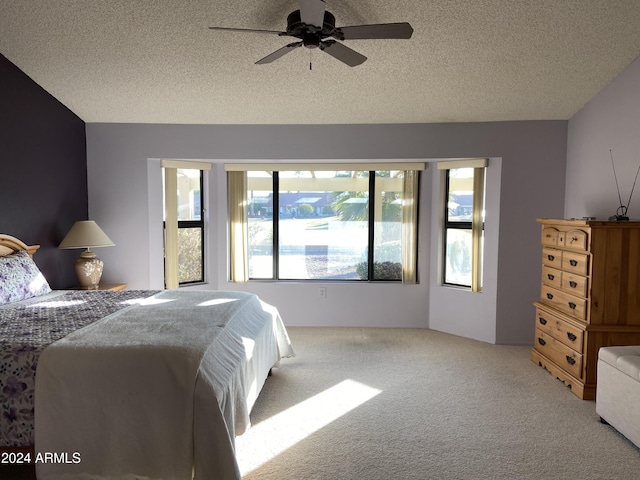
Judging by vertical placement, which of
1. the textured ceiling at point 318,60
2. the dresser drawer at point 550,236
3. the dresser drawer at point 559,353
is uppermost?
the textured ceiling at point 318,60

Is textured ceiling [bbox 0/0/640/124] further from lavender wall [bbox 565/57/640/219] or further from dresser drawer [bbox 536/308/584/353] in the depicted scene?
dresser drawer [bbox 536/308/584/353]

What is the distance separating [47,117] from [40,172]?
1.81 ft

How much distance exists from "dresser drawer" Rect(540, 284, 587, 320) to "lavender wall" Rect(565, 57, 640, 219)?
0.81 m

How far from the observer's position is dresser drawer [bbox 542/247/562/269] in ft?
12.4

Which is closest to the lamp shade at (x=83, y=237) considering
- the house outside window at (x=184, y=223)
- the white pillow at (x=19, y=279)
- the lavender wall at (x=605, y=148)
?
the white pillow at (x=19, y=279)

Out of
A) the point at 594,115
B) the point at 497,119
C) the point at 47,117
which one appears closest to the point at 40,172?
the point at 47,117

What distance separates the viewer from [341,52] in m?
2.77

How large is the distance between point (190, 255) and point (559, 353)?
4077 millimetres

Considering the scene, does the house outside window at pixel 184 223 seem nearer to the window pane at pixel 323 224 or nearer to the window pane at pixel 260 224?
the window pane at pixel 260 224

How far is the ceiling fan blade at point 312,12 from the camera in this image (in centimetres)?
225

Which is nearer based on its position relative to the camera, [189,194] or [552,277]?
[552,277]

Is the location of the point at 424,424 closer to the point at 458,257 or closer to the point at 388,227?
the point at 458,257

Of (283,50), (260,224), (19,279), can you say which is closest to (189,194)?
(260,224)

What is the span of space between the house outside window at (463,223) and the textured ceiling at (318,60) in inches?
24.4
